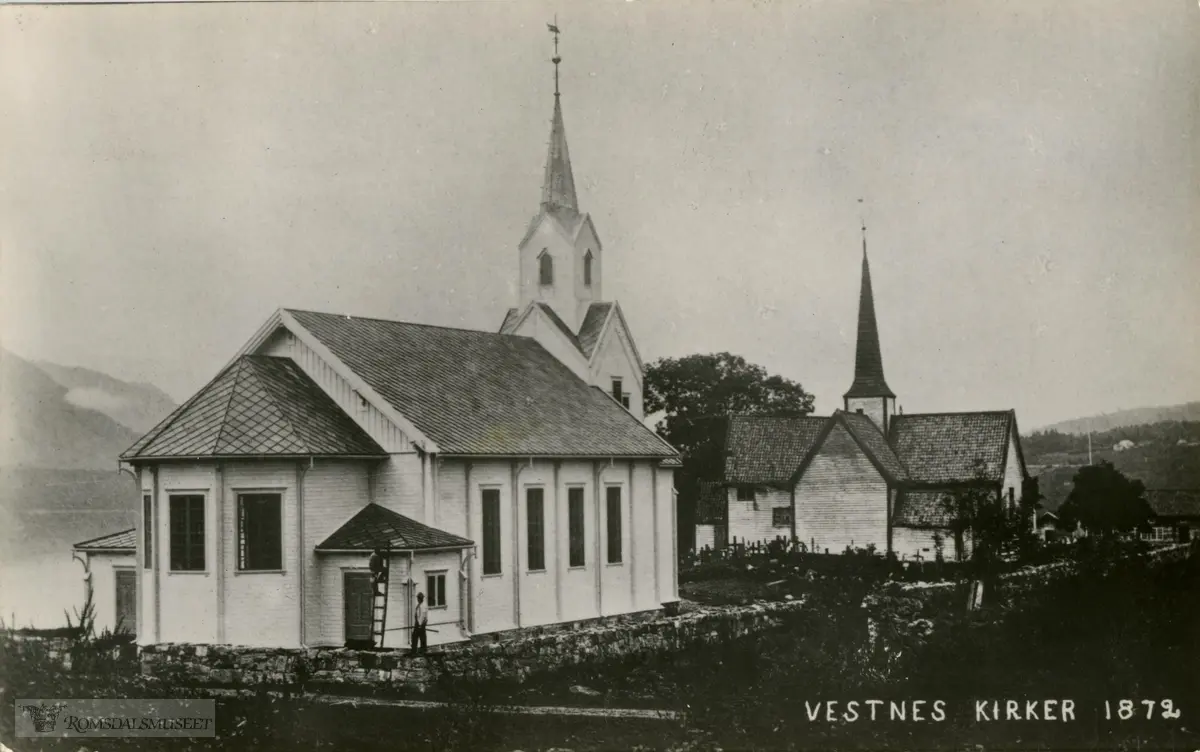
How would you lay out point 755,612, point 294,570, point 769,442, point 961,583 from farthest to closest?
1. point 769,442
2. point 961,583
3. point 755,612
4. point 294,570

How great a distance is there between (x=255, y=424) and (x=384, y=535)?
3173 mm

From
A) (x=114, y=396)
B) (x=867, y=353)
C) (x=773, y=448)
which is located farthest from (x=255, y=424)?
(x=773, y=448)

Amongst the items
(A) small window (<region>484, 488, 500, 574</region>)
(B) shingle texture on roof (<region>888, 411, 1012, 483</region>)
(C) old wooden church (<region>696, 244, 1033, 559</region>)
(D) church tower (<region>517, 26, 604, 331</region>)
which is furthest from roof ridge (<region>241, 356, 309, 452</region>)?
(B) shingle texture on roof (<region>888, 411, 1012, 483</region>)

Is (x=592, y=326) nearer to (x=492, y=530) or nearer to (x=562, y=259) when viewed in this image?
(x=562, y=259)

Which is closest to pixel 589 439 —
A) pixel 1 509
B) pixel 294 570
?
pixel 294 570

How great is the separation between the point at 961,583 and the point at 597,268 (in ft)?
39.9

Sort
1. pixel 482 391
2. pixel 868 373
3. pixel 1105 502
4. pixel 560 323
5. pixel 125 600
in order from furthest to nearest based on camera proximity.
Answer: pixel 560 323 < pixel 868 373 < pixel 482 391 < pixel 125 600 < pixel 1105 502

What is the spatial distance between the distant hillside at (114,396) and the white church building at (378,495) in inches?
12.3

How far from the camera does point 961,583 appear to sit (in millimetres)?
28062

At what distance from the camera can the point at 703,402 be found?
34625mm

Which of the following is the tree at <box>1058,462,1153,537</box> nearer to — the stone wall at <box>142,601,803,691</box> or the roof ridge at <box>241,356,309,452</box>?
the stone wall at <box>142,601,803,691</box>

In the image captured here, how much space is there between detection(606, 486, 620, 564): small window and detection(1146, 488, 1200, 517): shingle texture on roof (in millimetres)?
11773

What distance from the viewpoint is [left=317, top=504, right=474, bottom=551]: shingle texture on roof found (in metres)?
23.2

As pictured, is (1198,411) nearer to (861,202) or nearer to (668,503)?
(861,202)
